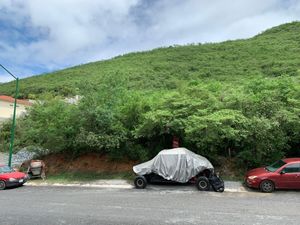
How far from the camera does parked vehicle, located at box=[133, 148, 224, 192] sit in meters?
14.8

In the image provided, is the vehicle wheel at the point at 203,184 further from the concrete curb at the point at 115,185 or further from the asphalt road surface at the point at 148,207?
the concrete curb at the point at 115,185

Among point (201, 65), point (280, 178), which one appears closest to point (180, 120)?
point (280, 178)

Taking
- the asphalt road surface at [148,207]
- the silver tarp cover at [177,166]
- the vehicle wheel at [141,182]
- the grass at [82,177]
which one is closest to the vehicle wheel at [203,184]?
the asphalt road surface at [148,207]

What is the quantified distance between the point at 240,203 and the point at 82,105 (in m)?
11.8

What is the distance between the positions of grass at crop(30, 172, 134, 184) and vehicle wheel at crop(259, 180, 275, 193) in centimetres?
725

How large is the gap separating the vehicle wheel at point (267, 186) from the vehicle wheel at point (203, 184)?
2.44 meters

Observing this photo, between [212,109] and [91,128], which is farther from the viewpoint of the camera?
[91,128]

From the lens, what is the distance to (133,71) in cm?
4603

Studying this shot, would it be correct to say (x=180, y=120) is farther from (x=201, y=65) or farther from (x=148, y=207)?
(x=201, y=65)

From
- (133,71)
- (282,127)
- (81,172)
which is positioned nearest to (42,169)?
(81,172)

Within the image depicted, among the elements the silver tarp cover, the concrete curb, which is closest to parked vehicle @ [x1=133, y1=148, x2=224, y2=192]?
the silver tarp cover

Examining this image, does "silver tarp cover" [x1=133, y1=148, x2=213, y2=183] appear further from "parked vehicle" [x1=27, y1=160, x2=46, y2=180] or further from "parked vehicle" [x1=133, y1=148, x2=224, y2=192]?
"parked vehicle" [x1=27, y1=160, x2=46, y2=180]

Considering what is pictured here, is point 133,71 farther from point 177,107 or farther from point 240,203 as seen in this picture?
point 240,203

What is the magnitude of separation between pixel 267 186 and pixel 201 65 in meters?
35.6
